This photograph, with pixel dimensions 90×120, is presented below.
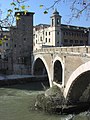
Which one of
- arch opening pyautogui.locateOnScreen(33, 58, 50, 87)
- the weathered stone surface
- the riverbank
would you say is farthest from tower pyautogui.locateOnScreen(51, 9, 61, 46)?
the weathered stone surface

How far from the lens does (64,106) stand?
53.6 ft

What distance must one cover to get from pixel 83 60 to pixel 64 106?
3.37m

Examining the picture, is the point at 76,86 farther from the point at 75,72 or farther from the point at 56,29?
the point at 56,29

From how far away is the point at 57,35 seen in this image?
49.5 m

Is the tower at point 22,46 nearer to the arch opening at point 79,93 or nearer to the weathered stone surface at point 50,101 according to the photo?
the weathered stone surface at point 50,101

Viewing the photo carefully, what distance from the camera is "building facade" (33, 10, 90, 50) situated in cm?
4832

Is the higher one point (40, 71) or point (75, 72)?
point (75, 72)

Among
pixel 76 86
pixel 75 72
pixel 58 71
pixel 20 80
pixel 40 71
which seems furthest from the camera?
pixel 40 71

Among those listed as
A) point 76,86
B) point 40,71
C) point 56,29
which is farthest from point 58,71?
point 56,29

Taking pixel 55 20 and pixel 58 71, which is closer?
pixel 58 71

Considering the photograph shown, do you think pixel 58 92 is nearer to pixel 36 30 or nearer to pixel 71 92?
pixel 71 92

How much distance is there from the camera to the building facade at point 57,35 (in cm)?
4832

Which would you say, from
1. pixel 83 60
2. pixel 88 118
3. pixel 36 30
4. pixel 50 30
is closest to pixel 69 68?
pixel 83 60

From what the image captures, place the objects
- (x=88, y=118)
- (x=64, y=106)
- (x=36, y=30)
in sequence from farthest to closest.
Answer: (x=36, y=30) < (x=64, y=106) < (x=88, y=118)
